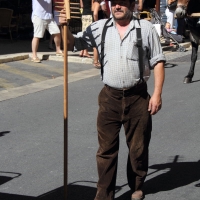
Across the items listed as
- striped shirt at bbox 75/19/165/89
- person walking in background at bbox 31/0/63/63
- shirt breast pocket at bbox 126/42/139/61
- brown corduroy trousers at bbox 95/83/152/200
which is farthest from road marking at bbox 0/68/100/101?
shirt breast pocket at bbox 126/42/139/61

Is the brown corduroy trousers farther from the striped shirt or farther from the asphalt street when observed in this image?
the asphalt street

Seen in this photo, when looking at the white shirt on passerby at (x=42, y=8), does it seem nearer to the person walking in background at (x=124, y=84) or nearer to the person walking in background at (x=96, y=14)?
the person walking in background at (x=96, y=14)

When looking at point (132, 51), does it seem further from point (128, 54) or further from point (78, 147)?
point (78, 147)

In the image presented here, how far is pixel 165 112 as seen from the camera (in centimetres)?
909

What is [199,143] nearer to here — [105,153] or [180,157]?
[180,157]

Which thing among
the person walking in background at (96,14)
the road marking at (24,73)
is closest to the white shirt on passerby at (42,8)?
the person walking in background at (96,14)

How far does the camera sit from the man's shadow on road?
18.6 feet

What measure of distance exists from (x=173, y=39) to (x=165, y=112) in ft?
22.9

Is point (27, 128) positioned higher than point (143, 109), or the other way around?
point (143, 109)

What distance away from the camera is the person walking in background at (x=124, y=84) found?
5137 millimetres

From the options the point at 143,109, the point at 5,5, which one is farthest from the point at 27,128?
the point at 5,5

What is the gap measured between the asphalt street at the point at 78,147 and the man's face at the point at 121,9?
68.1 inches

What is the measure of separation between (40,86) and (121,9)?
20.7ft

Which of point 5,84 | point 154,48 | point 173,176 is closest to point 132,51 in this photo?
point 154,48
